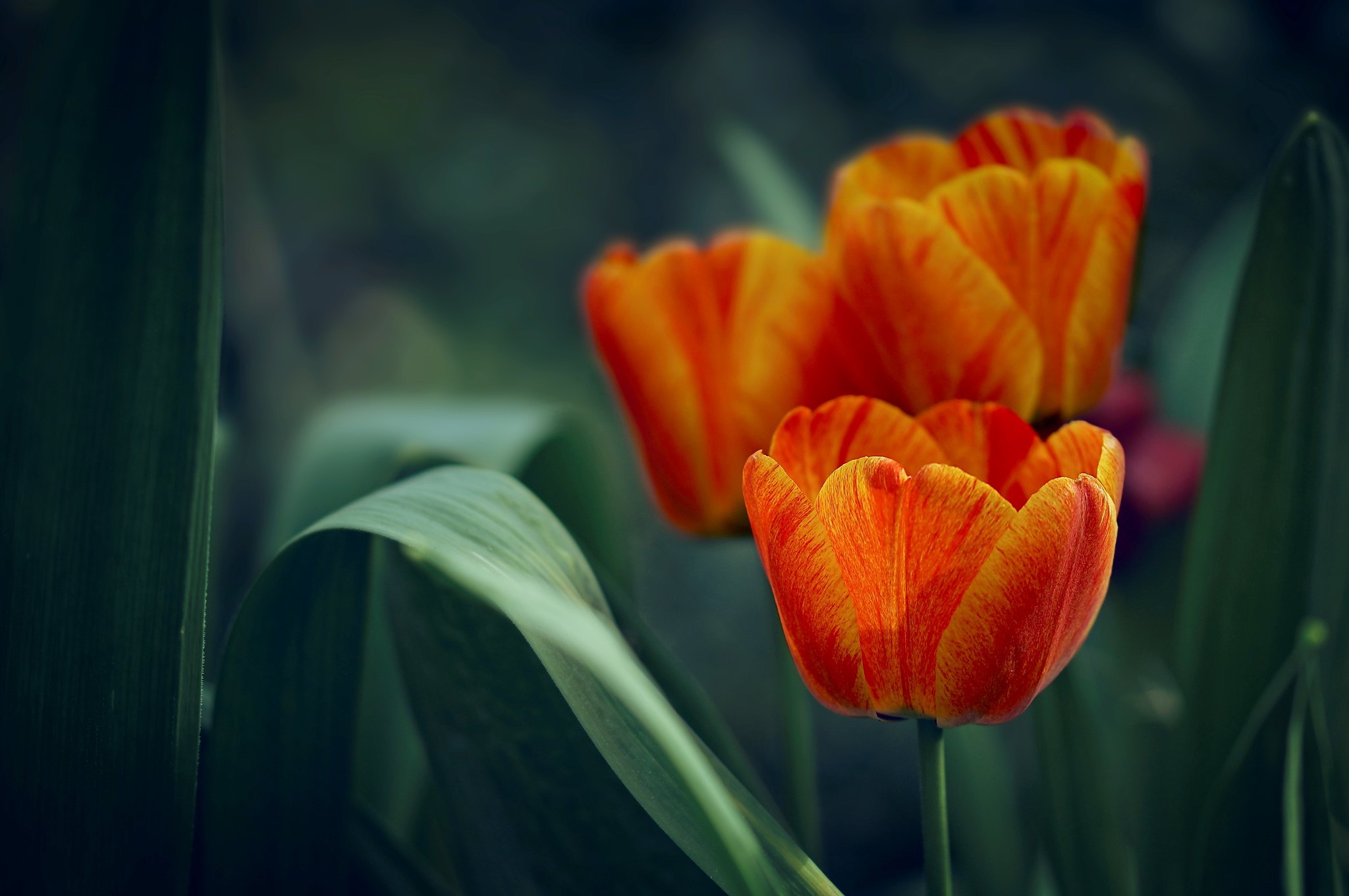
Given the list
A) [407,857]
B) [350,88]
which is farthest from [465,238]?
[407,857]

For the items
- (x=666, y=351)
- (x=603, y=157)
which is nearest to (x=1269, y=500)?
(x=666, y=351)

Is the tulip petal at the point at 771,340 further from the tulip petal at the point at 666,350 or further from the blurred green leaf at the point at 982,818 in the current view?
the blurred green leaf at the point at 982,818

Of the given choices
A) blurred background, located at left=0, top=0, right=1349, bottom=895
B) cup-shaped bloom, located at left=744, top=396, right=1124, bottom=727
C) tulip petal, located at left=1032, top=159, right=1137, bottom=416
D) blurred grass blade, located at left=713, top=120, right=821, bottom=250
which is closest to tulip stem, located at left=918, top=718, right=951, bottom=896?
cup-shaped bloom, located at left=744, top=396, right=1124, bottom=727

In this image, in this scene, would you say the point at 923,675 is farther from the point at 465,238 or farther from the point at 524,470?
the point at 465,238

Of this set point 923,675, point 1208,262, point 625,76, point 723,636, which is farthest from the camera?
point 625,76

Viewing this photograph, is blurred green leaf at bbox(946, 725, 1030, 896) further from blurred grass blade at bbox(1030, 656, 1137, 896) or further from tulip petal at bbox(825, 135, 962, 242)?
tulip petal at bbox(825, 135, 962, 242)

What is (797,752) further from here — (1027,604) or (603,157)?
(603,157)
